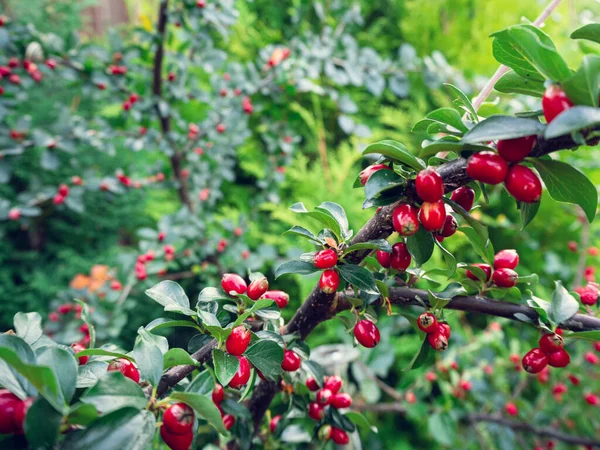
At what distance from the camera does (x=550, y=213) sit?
75.1 inches

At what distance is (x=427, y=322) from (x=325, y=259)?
6.1 inches

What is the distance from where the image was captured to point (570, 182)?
1.33 feet

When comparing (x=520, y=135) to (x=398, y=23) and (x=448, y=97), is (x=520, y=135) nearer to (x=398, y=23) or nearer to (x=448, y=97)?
(x=448, y=97)

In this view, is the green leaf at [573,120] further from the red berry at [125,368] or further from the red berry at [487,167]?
the red berry at [125,368]

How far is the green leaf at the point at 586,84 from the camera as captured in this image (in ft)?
1.09

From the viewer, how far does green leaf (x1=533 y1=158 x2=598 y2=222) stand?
397 mm

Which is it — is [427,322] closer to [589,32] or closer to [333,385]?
[333,385]

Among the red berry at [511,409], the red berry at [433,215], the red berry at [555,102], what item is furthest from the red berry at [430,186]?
the red berry at [511,409]

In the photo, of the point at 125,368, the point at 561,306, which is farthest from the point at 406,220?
the point at 125,368

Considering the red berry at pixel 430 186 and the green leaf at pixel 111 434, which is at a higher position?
the red berry at pixel 430 186

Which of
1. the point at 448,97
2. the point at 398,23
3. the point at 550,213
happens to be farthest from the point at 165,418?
the point at 398,23

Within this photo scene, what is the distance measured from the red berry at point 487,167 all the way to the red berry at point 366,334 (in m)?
0.24

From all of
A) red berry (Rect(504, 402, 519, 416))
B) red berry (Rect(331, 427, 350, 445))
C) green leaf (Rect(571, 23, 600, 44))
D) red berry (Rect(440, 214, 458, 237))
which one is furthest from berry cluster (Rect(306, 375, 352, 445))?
red berry (Rect(504, 402, 519, 416))

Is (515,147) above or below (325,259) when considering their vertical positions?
above
